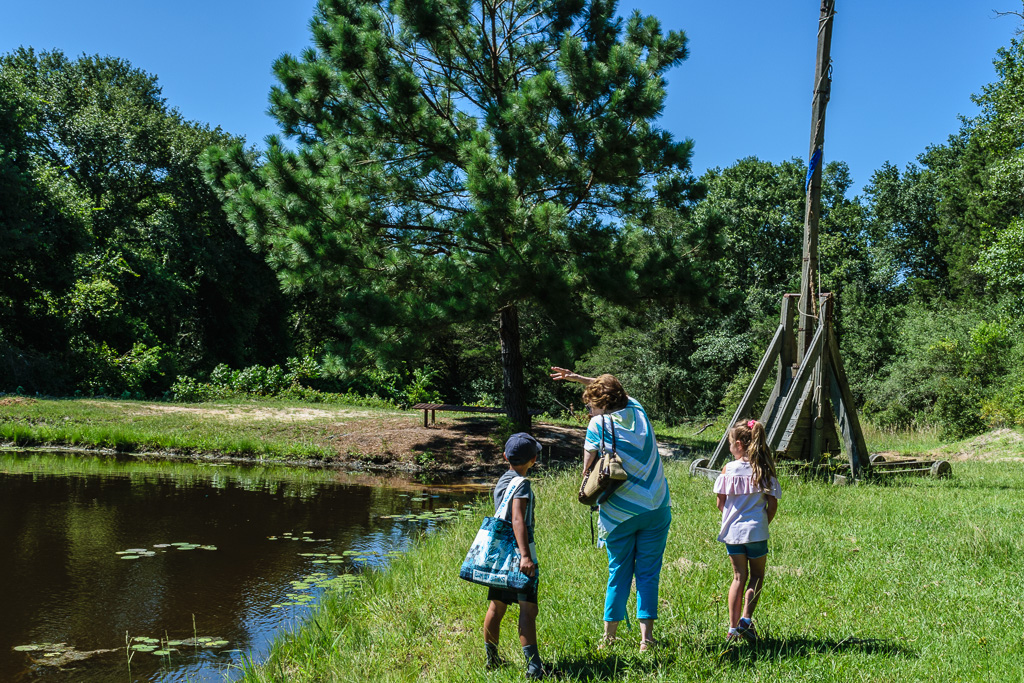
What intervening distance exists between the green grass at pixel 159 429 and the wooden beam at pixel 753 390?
8479 mm

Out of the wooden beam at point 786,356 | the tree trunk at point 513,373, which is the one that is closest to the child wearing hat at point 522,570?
the wooden beam at point 786,356

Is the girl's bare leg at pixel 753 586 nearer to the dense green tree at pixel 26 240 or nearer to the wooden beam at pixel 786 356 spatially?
the wooden beam at pixel 786 356

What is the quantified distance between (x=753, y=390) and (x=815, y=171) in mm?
3044

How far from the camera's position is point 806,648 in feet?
12.8

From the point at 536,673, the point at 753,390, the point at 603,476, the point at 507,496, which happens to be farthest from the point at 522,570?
the point at 753,390

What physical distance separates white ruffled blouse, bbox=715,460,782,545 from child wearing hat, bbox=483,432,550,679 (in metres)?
1.09

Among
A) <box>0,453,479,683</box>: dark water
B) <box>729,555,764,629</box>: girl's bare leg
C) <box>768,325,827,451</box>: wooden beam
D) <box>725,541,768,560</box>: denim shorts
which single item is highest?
<box>768,325,827,451</box>: wooden beam

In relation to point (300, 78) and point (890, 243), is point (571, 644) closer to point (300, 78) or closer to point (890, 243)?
point (300, 78)

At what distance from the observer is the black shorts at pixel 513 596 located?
3766mm

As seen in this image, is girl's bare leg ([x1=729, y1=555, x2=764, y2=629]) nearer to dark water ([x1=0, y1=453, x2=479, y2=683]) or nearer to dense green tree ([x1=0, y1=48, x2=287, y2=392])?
dark water ([x1=0, y1=453, x2=479, y2=683])

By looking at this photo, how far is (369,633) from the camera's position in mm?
4922

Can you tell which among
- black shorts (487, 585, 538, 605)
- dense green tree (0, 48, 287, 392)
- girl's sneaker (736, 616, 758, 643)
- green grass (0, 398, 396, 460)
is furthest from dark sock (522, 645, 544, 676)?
dense green tree (0, 48, 287, 392)

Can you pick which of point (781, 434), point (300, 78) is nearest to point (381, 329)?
point (300, 78)

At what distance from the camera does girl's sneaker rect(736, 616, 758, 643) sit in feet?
13.2
